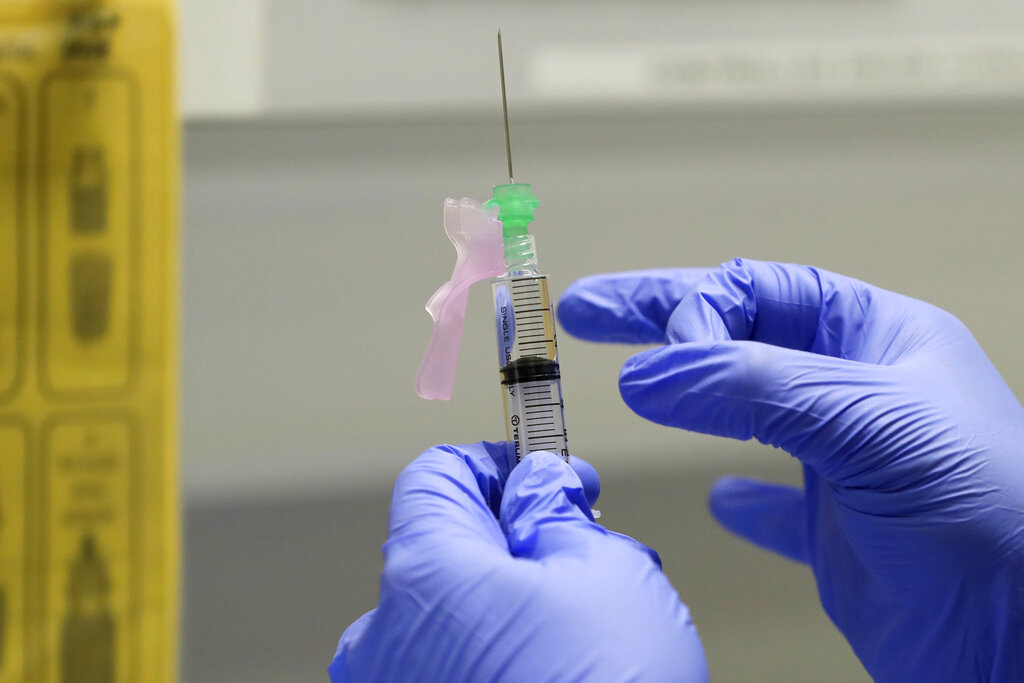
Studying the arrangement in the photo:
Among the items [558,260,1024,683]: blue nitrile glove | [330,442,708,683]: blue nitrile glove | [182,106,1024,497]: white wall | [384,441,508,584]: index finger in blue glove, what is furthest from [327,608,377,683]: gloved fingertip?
[182,106,1024,497]: white wall

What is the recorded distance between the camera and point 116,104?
42cm

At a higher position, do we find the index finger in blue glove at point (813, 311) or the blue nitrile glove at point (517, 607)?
the index finger in blue glove at point (813, 311)

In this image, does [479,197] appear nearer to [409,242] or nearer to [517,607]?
[409,242]

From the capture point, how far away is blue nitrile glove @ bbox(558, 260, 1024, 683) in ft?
2.62

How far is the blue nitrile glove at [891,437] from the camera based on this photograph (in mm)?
798

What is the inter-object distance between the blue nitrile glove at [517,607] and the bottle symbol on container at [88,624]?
262 millimetres

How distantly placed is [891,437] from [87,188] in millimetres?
837

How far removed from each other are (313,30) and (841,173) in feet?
3.57

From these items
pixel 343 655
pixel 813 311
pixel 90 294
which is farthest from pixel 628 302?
pixel 90 294

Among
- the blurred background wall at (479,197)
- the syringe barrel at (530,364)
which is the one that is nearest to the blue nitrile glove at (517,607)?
the syringe barrel at (530,364)

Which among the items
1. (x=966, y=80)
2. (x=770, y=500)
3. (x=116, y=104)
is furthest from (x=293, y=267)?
(x=966, y=80)

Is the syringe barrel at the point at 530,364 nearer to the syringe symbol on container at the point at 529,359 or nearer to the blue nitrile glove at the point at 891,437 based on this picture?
the syringe symbol on container at the point at 529,359

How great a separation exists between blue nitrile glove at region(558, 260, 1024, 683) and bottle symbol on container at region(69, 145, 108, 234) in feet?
2.01

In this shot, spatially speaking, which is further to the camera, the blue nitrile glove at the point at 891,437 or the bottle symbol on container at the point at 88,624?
the blue nitrile glove at the point at 891,437
